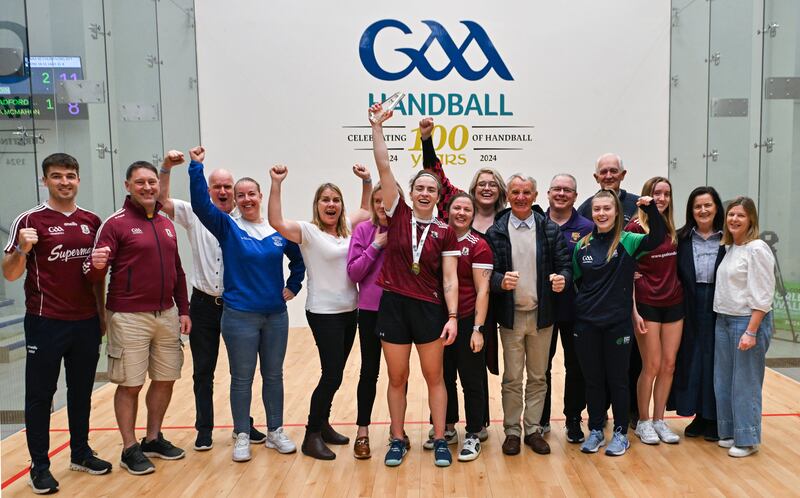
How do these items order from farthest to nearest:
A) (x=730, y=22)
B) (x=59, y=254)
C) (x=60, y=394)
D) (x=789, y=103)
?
(x=730, y=22), (x=789, y=103), (x=60, y=394), (x=59, y=254)

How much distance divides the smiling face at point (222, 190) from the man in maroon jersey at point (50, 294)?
59 cm

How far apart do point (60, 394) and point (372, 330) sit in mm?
2135

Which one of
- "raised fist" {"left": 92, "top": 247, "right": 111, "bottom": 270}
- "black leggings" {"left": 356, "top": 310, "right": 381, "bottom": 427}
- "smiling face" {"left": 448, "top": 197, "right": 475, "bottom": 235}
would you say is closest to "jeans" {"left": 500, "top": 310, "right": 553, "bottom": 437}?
"smiling face" {"left": 448, "top": 197, "right": 475, "bottom": 235}

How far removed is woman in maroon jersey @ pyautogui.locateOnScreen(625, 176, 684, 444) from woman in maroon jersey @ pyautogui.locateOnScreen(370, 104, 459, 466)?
0.91m

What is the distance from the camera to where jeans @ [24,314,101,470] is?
260 centimetres

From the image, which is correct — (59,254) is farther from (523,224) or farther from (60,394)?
(523,224)

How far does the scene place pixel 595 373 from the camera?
2920mm

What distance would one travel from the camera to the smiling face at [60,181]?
2.59m

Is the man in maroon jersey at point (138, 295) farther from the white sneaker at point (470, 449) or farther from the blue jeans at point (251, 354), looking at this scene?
the white sneaker at point (470, 449)

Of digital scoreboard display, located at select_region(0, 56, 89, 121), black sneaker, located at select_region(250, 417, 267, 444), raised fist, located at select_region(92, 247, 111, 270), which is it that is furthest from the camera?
digital scoreboard display, located at select_region(0, 56, 89, 121)

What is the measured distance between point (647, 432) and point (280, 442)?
1.70 metres

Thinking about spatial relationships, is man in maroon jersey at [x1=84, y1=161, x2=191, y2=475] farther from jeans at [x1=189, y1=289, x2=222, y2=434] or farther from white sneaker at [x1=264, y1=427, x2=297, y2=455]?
white sneaker at [x1=264, y1=427, x2=297, y2=455]

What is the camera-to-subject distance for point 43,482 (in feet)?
8.56

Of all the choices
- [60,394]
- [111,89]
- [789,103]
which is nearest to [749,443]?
[789,103]
